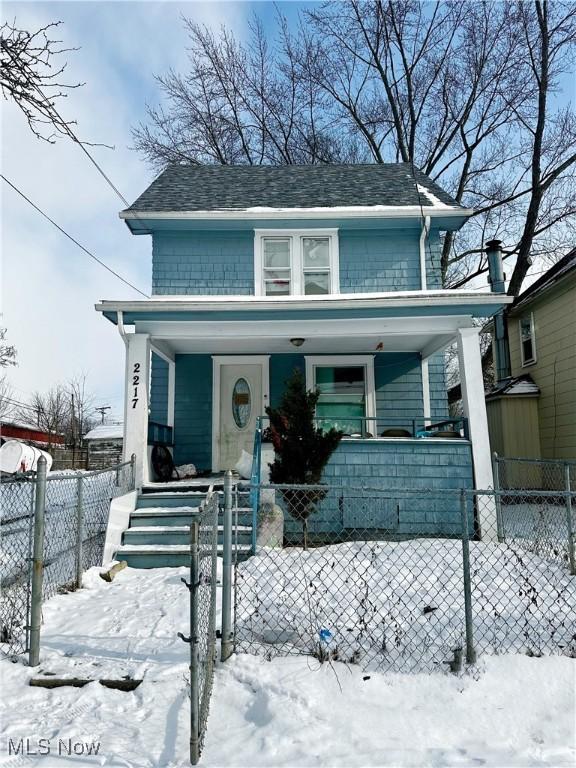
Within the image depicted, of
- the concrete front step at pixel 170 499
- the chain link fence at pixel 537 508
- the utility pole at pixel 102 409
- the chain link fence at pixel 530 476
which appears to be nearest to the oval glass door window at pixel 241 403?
the concrete front step at pixel 170 499

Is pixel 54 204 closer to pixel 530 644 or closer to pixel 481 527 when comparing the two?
pixel 481 527

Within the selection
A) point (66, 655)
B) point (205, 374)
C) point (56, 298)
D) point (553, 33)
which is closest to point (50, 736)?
point (66, 655)

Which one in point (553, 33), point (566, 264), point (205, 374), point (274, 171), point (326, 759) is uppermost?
point (553, 33)

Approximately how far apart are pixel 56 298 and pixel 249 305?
10.8 m

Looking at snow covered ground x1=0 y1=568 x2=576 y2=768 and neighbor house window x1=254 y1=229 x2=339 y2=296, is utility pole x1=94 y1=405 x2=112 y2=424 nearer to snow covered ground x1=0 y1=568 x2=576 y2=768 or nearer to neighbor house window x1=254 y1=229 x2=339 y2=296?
neighbor house window x1=254 y1=229 x2=339 y2=296

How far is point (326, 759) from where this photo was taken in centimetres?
272

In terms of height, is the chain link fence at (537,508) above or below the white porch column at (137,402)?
below

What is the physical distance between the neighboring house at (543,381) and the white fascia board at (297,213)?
11.6ft

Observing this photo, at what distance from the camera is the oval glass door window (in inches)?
415

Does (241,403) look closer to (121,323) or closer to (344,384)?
(344,384)

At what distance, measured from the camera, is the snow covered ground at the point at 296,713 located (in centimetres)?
276

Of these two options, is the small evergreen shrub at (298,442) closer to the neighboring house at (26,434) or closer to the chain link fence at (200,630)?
the chain link fence at (200,630)

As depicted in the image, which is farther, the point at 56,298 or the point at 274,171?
the point at 56,298

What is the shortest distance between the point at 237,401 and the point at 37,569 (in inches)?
268
